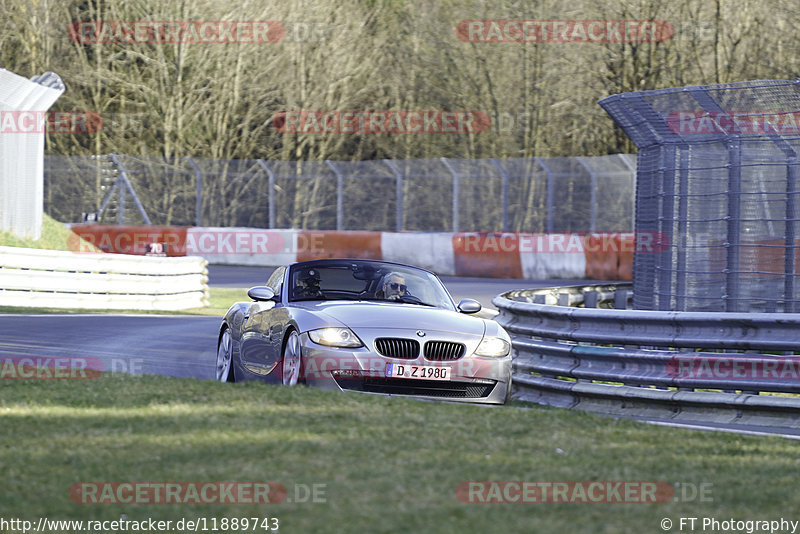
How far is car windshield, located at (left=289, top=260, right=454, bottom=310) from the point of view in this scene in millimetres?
9977

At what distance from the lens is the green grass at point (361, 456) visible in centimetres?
501

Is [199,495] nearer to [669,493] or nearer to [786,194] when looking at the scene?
[669,493]

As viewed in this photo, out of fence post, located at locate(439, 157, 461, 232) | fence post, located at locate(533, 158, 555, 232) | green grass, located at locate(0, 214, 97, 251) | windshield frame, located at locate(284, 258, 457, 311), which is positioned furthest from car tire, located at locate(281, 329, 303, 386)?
fence post, located at locate(439, 157, 461, 232)

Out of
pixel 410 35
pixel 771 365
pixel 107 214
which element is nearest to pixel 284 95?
pixel 410 35

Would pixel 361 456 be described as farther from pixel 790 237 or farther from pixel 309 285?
pixel 790 237

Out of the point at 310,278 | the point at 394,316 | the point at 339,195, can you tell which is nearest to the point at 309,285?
the point at 310,278

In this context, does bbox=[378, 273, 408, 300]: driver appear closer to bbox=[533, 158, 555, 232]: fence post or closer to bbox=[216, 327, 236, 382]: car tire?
bbox=[216, 327, 236, 382]: car tire

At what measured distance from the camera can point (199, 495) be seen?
206 inches

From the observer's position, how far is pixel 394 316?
356 inches

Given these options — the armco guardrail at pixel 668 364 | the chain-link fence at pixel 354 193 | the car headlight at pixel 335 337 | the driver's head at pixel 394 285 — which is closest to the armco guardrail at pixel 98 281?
the chain-link fence at pixel 354 193

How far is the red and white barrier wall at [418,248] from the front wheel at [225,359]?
16.2 m

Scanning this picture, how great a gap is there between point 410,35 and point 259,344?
36.6 metres

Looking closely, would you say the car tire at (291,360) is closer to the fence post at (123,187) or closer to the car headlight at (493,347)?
the car headlight at (493,347)

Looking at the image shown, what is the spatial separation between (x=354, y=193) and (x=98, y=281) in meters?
12.5
